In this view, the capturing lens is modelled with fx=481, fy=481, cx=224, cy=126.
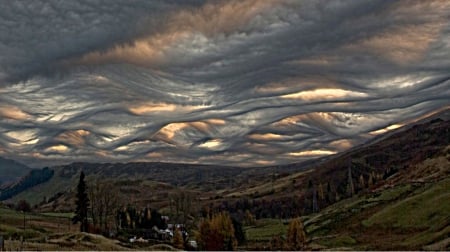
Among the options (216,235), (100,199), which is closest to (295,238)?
(216,235)

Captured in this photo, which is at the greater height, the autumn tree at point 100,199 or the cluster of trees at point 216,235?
the autumn tree at point 100,199

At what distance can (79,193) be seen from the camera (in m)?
151

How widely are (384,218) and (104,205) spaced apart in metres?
107

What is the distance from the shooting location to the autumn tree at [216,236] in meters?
157

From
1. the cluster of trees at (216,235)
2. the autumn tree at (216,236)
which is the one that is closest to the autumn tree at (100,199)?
the cluster of trees at (216,235)

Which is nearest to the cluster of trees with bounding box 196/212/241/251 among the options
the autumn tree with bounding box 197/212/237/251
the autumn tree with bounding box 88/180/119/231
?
the autumn tree with bounding box 197/212/237/251

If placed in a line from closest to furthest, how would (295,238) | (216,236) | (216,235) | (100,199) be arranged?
(295,238) → (216,236) → (216,235) → (100,199)

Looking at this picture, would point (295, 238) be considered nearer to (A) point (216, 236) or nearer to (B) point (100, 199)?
(A) point (216, 236)

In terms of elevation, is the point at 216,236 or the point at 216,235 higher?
the point at 216,235

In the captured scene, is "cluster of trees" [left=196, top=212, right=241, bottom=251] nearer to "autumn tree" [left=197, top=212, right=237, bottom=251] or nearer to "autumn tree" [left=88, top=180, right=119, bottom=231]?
"autumn tree" [left=197, top=212, right=237, bottom=251]

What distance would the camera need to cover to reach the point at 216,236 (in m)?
162

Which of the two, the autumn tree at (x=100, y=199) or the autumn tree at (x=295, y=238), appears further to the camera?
the autumn tree at (x=100, y=199)

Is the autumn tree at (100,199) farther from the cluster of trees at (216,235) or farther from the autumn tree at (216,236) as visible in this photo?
the autumn tree at (216,236)

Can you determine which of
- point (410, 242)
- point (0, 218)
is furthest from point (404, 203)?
point (0, 218)
